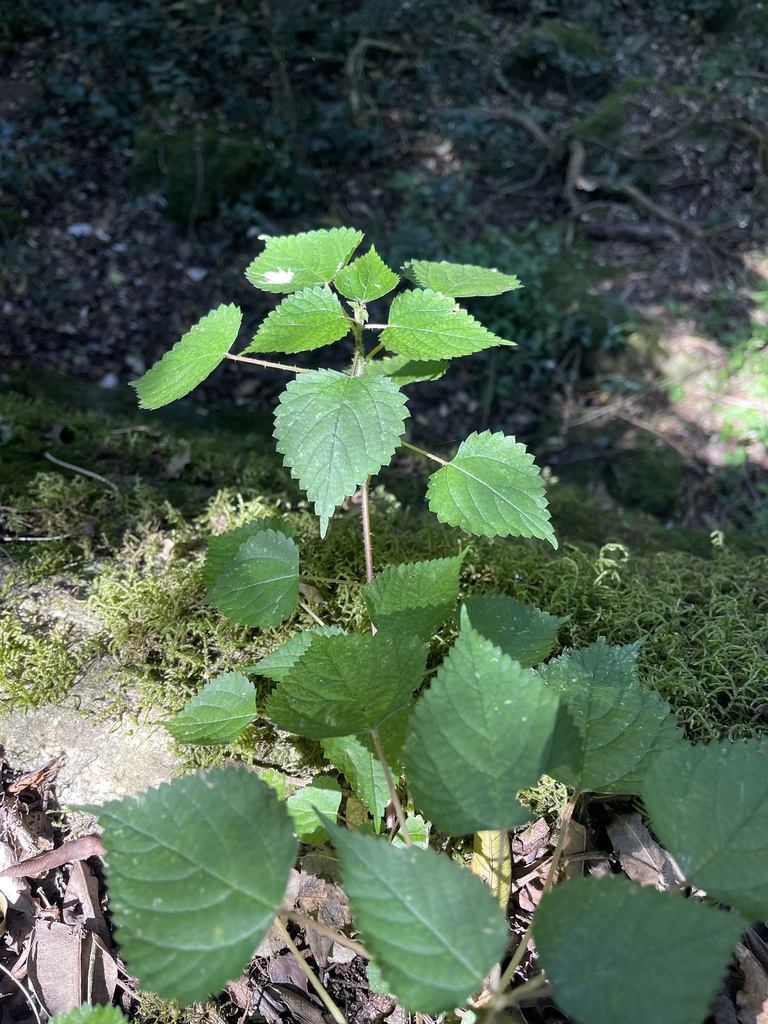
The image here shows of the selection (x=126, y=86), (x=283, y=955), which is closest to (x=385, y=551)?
(x=283, y=955)

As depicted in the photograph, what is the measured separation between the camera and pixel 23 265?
4.58m

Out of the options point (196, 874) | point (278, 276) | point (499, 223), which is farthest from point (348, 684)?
point (499, 223)

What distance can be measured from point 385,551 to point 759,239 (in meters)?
5.55

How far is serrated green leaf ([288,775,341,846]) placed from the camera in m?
1.20

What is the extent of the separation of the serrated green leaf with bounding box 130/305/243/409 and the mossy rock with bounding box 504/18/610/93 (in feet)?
23.0

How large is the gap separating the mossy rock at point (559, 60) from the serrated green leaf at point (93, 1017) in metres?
8.12

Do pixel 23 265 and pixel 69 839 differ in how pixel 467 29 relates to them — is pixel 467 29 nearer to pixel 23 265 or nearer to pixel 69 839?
pixel 23 265

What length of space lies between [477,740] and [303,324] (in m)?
0.89

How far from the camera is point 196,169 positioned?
5.22m

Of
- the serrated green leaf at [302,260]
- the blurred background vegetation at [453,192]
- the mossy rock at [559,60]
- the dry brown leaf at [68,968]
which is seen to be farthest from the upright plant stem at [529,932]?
the mossy rock at [559,60]

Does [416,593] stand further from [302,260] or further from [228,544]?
[302,260]

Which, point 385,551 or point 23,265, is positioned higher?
point 385,551

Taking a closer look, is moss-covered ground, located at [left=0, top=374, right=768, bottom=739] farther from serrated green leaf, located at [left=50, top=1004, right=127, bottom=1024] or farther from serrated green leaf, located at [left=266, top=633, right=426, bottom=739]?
serrated green leaf, located at [left=50, top=1004, right=127, bottom=1024]

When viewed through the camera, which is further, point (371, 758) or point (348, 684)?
point (371, 758)
